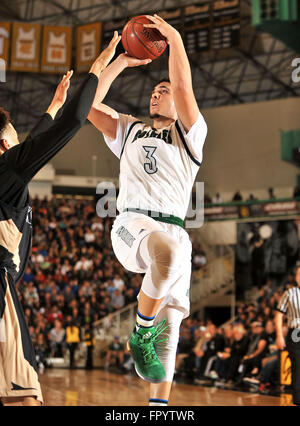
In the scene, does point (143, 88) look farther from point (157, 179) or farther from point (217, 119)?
point (157, 179)

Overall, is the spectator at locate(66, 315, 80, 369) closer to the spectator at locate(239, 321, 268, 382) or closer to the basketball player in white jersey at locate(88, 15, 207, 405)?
the spectator at locate(239, 321, 268, 382)

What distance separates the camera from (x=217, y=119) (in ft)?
79.6

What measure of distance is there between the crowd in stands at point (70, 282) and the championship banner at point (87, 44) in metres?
5.24

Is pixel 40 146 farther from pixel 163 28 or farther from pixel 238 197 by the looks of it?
pixel 238 197

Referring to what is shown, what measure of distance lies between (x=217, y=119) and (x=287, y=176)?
12.9 ft

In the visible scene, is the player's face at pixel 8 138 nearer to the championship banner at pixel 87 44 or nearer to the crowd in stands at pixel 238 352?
the crowd in stands at pixel 238 352

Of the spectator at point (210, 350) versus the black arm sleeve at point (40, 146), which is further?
the spectator at point (210, 350)

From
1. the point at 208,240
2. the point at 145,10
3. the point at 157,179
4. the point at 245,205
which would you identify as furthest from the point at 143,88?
the point at 157,179

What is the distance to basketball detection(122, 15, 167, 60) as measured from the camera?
14.5 ft

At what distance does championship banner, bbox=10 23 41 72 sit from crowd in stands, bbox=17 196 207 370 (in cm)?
493

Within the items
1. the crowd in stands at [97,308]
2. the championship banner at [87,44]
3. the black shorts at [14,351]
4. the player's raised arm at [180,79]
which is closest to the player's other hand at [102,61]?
the player's raised arm at [180,79]

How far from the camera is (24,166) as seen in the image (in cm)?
288

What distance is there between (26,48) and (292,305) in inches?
617

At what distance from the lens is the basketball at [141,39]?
14.5 ft
